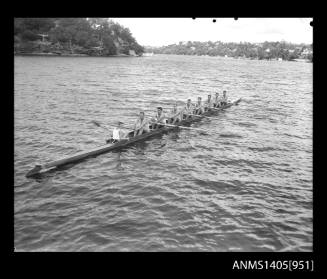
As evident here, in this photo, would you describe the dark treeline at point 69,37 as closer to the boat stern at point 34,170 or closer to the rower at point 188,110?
the rower at point 188,110

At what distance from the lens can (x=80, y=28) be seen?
13212 centimetres

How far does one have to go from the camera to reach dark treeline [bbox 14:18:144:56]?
10769cm

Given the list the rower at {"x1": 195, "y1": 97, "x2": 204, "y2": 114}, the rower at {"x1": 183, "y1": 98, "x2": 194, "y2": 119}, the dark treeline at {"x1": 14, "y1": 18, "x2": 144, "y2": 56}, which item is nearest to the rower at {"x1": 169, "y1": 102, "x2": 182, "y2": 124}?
the rower at {"x1": 183, "y1": 98, "x2": 194, "y2": 119}

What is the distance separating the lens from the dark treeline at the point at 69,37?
107688mm

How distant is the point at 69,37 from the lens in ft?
398

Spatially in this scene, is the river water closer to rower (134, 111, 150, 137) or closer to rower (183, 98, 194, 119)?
rower (134, 111, 150, 137)

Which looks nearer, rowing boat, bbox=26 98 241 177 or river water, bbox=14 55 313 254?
river water, bbox=14 55 313 254

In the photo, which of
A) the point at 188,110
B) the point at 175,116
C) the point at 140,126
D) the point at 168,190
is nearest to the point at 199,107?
the point at 188,110

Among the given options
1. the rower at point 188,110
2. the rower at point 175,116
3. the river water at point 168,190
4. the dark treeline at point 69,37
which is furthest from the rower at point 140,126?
the dark treeline at point 69,37

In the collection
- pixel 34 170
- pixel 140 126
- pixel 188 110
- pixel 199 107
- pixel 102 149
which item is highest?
pixel 199 107

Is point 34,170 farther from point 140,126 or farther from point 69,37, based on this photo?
point 69,37
